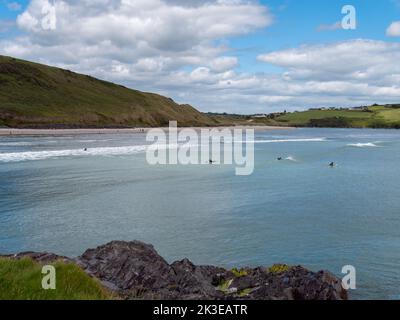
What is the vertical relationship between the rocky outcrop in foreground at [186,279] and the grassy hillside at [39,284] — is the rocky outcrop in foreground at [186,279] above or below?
below

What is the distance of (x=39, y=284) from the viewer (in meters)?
10.4

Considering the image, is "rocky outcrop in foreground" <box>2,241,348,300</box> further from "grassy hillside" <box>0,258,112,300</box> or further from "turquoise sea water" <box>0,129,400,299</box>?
"turquoise sea water" <box>0,129,400,299</box>

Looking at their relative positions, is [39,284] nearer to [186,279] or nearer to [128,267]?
[128,267]

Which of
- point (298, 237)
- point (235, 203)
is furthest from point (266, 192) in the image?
point (298, 237)

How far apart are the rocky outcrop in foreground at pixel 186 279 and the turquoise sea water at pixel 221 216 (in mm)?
2842

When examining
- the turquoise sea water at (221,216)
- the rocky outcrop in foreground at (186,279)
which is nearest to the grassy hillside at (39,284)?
the rocky outcrop in foreground at (186,279)

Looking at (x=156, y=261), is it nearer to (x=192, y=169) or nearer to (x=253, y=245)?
(x=253, y=245)

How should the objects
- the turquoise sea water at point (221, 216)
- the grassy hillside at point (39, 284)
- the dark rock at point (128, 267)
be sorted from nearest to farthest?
the grassy hillside at point (39, 284), the dark rock at point (128, 267), the turquoise sea water at point (221, 216)

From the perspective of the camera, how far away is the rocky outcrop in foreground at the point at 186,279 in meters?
12.7

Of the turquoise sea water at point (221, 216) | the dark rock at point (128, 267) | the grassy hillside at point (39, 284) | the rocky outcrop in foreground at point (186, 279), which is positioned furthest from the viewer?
the turquoise sea water at point (221, 216)

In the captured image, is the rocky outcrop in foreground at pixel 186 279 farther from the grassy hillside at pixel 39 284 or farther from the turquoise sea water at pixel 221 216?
the turquoise sea water at pixel 221 216

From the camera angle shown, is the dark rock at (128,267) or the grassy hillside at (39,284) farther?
the dark rock at (128,267)

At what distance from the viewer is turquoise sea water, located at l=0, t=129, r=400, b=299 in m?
19.7

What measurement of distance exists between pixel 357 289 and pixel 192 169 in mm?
39379
